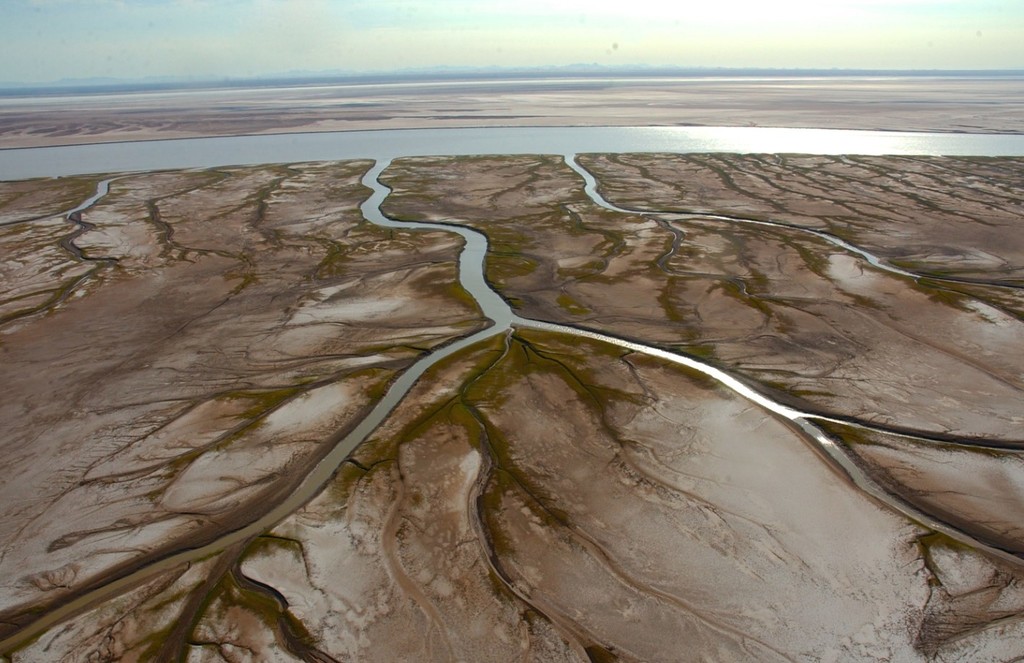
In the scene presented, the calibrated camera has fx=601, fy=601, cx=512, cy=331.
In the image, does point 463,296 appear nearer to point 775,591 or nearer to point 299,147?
point 775,591

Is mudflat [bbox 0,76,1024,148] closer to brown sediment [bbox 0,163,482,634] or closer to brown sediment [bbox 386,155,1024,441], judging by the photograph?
brown sediment [bbox 386,155,1024,441]

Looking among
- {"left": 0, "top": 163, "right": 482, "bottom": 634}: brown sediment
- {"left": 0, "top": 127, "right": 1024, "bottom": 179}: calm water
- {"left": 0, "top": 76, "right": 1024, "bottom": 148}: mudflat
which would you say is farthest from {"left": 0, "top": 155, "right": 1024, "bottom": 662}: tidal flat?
{"left": 0, "top": 76, "right": 1024, "bottom": 148}: mudflat

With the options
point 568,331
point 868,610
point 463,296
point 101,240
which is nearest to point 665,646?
point 868,610

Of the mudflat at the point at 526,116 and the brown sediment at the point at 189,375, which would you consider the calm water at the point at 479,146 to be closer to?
the mudflat at the point at 526,116

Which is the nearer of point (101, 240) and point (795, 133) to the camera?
point (101, 240)

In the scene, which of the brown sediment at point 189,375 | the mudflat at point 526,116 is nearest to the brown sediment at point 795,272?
the brown sediment at point 189,375
